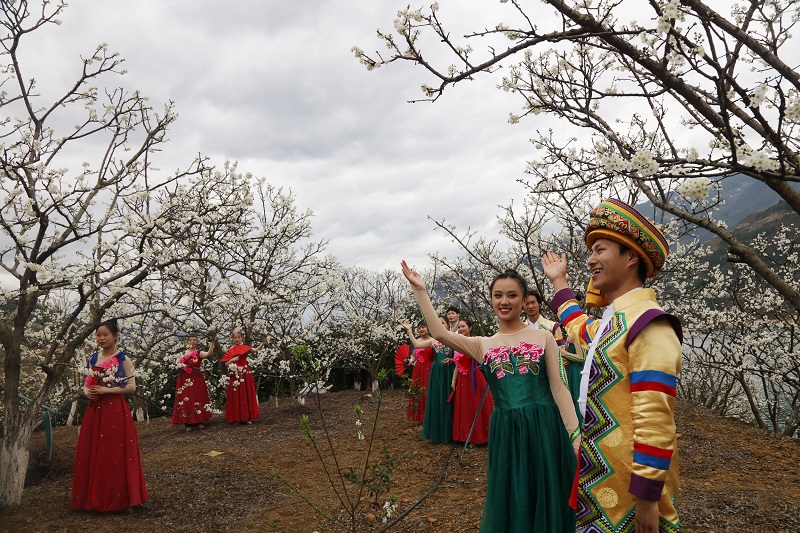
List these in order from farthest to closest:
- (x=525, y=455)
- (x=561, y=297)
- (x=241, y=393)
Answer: (x=241, y=393) < (x=525, y=455) < (x=561, y=297)

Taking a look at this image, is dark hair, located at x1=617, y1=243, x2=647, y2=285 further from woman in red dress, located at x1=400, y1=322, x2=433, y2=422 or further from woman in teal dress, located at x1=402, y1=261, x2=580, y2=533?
woman in red dress, located at x1=400, y1=322, x2=433, y2=422

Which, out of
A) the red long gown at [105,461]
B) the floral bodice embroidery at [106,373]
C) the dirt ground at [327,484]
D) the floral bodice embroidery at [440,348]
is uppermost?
the floral bodice embroidery at [106,373]

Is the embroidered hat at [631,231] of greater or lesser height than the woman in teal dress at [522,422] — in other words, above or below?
above

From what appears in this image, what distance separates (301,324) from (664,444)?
11492mm

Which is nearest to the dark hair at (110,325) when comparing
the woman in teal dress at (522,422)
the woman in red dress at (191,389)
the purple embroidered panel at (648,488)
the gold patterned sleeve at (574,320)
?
the woman in teal dress at (522,422)

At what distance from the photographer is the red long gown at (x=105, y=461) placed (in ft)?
15.8

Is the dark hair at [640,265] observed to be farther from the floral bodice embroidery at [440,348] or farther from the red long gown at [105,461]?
the floral bodice embroidery at [440,348]

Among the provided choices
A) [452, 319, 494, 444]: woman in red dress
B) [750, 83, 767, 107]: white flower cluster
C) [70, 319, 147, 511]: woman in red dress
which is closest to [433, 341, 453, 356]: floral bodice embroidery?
[452, 319, 494, 444]: woman in red dress

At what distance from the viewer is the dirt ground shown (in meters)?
4.37

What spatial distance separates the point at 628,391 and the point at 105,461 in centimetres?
499

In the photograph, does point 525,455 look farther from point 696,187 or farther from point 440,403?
point 440,403

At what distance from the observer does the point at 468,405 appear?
7.25 meters

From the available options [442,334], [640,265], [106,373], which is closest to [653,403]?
[640,265]

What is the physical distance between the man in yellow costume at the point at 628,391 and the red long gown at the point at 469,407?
491 cm
